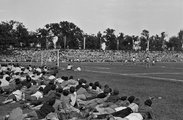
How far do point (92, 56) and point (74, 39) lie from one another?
25175 millimetres

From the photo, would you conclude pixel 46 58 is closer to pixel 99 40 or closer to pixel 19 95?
pixel 19 95

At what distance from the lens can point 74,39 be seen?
309ft

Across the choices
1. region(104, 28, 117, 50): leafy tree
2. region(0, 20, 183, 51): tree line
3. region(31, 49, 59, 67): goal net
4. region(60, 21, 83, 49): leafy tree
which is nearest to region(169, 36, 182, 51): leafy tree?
region(0, 20, 183, 51): tree line

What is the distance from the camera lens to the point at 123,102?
9906 millimetres

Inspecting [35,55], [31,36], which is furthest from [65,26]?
[35,55]

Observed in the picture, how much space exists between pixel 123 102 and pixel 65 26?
87853 millimetres

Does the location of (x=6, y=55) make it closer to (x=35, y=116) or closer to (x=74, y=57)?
(x=74, y=57)

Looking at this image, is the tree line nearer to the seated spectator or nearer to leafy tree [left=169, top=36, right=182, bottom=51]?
leafy tree [left=169, top=36, right=182, bottom=51]

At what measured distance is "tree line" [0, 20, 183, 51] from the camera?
74.8 meters

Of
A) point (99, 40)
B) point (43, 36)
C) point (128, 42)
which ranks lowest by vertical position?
point (128, 42)

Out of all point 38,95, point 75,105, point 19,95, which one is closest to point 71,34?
point 19,95

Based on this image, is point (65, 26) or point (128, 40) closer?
point (65, 26)

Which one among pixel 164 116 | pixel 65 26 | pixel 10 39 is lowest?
pixel 164 116

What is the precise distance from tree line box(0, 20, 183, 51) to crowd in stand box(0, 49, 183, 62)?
12.4 ft
